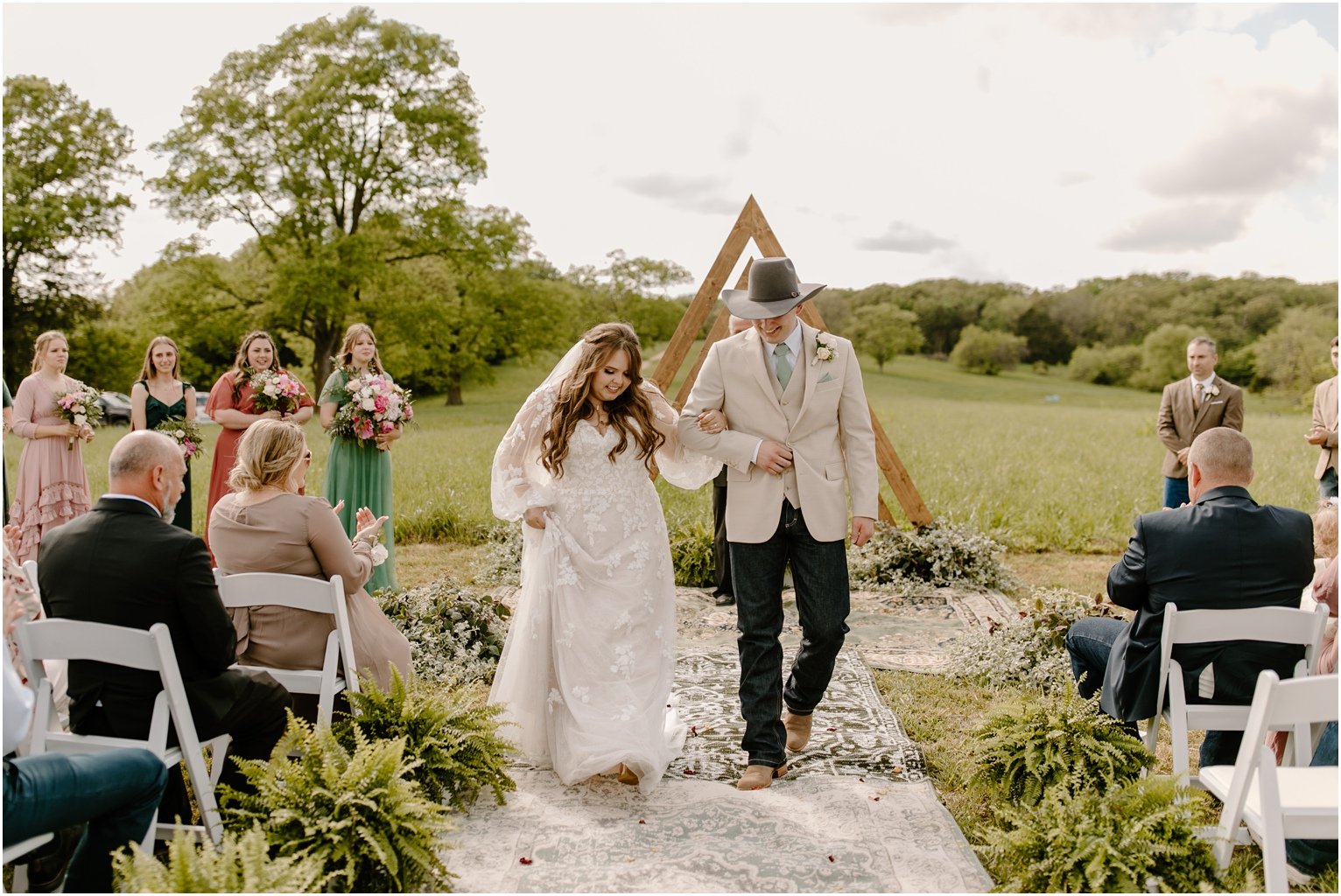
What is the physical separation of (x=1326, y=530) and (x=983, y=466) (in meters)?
12.5

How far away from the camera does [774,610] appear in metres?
4.64

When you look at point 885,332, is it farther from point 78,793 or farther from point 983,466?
point 78,793

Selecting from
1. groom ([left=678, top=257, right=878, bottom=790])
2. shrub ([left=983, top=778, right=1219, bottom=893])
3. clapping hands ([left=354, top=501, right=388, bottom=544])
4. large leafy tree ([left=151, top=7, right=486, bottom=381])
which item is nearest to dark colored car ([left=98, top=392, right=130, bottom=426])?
large leafy tree ([left=151, top=7, right=486, bottom=381])

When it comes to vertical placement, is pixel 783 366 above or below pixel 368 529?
above

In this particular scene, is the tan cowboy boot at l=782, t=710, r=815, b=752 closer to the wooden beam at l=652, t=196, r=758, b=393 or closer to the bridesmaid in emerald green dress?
the wooden beam at l=652, t=196, r=758, b=393

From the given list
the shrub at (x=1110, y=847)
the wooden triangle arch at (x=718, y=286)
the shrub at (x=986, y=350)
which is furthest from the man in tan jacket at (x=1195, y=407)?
the shrub at (x=986, y=350)

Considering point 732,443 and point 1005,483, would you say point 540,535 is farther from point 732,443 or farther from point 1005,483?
point 1005,483

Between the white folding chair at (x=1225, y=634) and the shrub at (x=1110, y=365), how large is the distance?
172 feet

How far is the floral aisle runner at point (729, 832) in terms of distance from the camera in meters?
3.61

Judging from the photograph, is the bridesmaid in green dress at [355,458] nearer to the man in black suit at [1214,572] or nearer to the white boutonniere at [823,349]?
the white boutonniere at [823,349]

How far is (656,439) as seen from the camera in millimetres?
4855

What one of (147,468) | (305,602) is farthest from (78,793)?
(305,602)

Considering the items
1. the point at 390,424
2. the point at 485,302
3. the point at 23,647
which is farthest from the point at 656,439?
the point at 485,302

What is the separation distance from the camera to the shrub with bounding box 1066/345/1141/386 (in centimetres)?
5238
